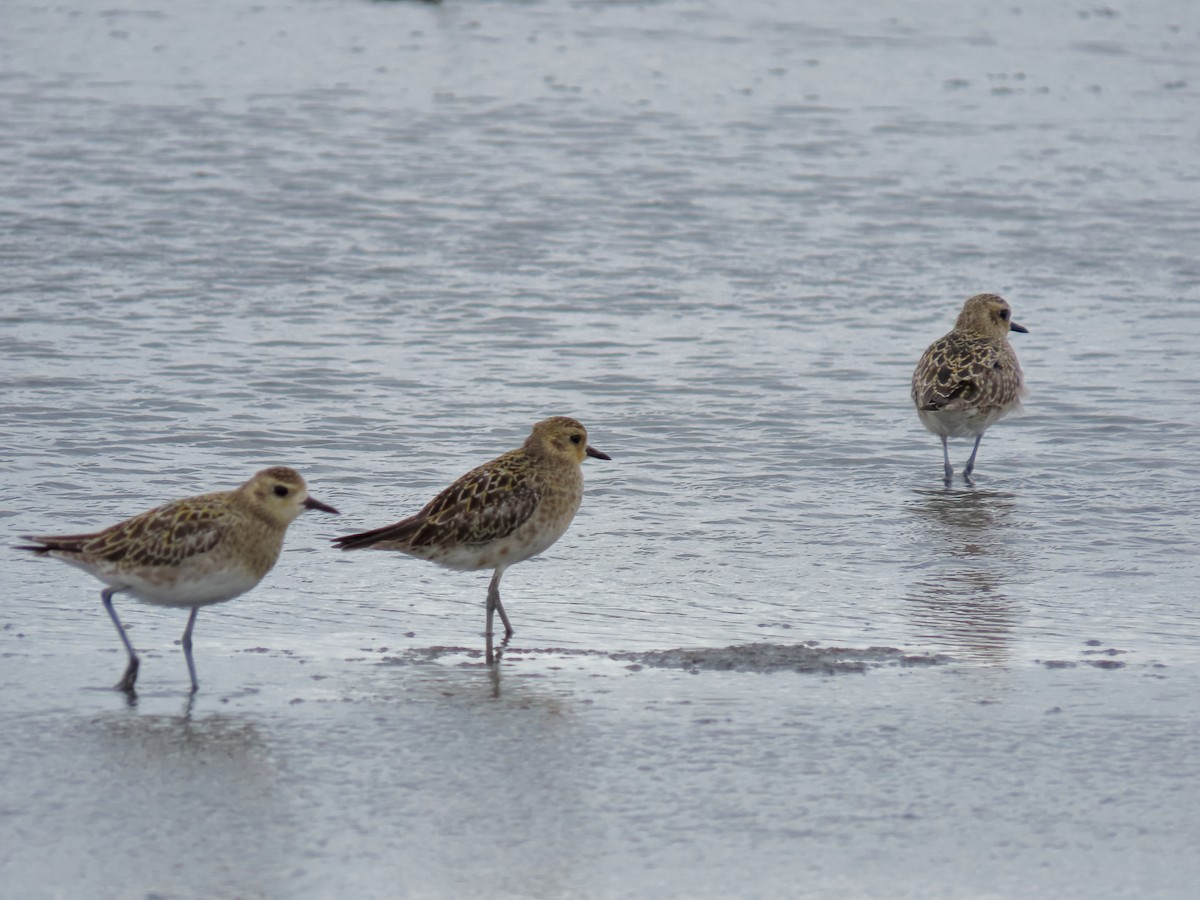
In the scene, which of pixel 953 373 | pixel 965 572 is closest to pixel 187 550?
pixel 965 572

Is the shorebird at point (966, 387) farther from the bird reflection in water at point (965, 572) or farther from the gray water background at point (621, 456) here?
the bird reflection in water at point (965, 572)

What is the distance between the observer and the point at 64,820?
5973 mm

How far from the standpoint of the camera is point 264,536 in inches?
306

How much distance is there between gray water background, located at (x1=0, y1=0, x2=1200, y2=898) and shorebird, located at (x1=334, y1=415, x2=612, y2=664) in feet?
1.09

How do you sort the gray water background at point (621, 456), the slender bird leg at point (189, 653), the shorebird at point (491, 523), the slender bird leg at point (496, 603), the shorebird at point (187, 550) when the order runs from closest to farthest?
the gray water background at point (621, 456)
the slender bird leg at point (189, 653)
the shorebird at point (187, 550)
the slender bird leg at point (496, 603)
the shorebird at point (491, 523)

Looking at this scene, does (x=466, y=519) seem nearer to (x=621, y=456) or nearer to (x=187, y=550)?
(x=187, y=550)

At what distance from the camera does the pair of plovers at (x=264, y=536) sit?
7520mm

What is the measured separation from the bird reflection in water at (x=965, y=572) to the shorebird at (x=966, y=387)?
0.63m

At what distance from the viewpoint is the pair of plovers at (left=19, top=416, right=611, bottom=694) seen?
24.7 ft

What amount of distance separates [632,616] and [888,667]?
139 centimetres

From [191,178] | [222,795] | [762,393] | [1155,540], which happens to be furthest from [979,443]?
[191,178]

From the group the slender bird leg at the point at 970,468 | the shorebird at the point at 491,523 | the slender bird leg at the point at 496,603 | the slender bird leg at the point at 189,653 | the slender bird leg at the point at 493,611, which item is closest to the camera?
the slender bird leg at the point at 189,653

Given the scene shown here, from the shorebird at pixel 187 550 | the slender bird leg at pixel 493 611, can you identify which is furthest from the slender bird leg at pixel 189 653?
the slender bird leg at pixel 493 611

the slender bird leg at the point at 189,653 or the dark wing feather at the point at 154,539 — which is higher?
the dark wing feather at the point at 154,539
